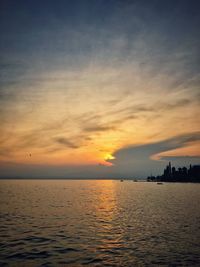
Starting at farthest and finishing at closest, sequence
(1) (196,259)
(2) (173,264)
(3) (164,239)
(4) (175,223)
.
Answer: (4) (175,223) → (3) (164,239) → (1) (196,259) → (2) (173,264)

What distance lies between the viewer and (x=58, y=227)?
43.3 meters

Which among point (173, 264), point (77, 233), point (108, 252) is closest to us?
point (173, 264)

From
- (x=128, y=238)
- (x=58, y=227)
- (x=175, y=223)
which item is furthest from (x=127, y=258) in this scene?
(x=175, y=223)

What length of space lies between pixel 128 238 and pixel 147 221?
1570 centimetres

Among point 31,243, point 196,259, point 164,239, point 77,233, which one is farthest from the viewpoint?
point 77,233

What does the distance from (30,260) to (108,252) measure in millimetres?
8570

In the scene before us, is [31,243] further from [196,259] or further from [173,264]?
[196,259]

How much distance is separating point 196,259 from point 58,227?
23336mm

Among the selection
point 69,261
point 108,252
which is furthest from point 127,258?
point 69,261

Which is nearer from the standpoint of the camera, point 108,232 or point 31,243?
point 31,243

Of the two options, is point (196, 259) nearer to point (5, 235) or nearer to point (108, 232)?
point (108, 232)

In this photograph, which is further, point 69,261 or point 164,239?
point 164,239

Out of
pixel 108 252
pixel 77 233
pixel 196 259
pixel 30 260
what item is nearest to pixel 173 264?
pixel 196 259

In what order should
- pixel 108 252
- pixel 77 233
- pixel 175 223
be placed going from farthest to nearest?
pixel 175 223 → pixel 77 233 → pixel 108 252
